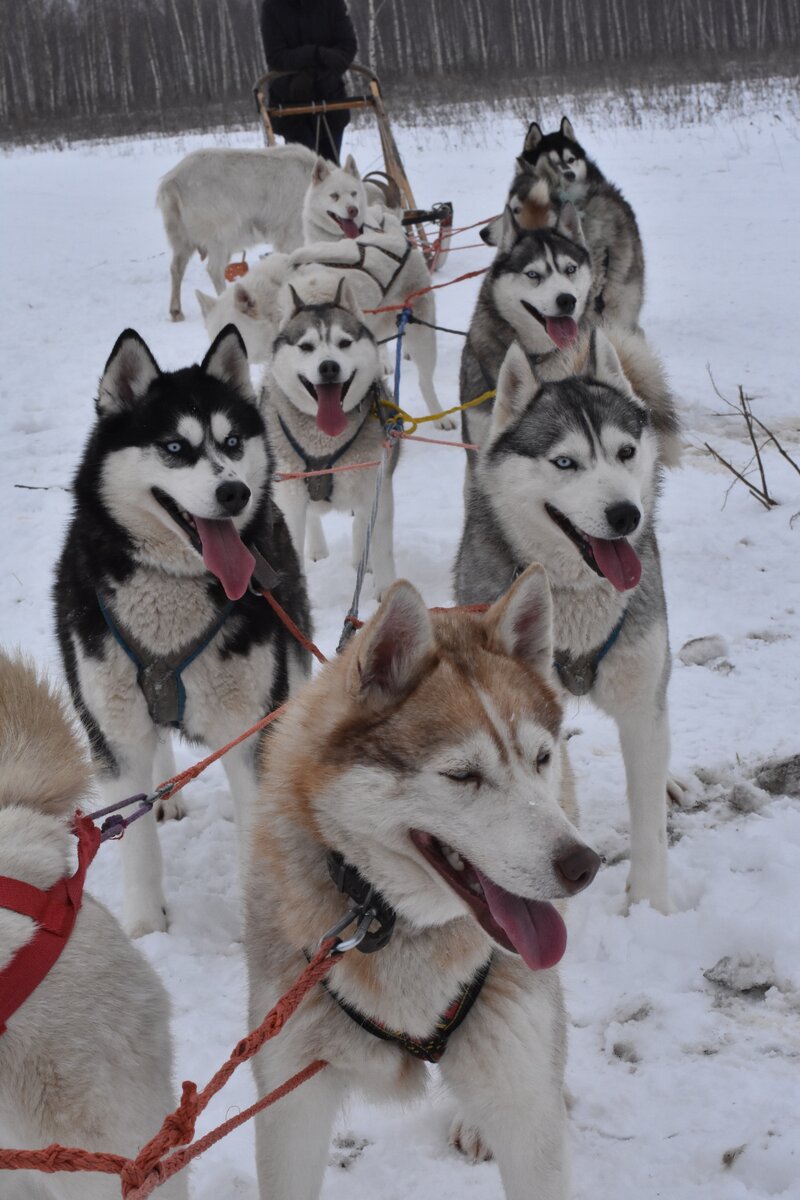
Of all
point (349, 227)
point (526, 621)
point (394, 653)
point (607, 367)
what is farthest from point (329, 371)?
point (349, 227)

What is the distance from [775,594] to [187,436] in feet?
7.55

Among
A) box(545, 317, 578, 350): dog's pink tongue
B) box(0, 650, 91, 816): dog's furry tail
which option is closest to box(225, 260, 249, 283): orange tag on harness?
box(545, 317, 578, 350): dog's pink tongue

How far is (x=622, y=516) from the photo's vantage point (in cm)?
217

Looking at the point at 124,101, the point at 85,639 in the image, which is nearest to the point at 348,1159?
the point at 85,639

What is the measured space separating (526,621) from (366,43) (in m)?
21.2

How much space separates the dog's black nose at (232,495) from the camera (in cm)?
221

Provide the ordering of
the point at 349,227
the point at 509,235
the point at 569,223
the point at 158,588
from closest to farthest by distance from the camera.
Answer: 1. the point at 158,588
2. the point at 509,235
3. the point at 569,223
4. the point at 349,227

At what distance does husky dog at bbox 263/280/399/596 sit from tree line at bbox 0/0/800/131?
1769cm

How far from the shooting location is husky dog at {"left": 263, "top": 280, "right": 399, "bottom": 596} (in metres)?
3.86

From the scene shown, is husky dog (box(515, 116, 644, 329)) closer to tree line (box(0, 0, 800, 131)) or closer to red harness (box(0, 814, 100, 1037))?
red harness (box(0, 814, 100, 1037))

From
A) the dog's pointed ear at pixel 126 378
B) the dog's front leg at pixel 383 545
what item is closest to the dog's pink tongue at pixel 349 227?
the dog's front leg at pixel 383 545

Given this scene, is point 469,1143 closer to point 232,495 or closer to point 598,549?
point 598,549

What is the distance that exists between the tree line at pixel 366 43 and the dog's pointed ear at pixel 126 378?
63.7ft

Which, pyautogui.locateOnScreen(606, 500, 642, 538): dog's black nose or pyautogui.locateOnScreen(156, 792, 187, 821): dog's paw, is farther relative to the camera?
pyautogui.locateOnScreen(156, 792, 187, 821): dog's paw
